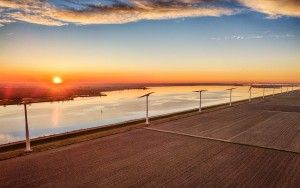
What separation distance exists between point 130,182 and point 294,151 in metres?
4.22

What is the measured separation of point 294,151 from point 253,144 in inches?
38.8

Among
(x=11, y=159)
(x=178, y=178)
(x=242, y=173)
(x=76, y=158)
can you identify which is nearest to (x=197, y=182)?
(x=178, y=178)

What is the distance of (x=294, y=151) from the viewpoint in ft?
21.3

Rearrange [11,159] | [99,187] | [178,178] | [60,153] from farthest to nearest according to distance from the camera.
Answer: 1. [60,153]
2. [11,159]
3. [178,178]
4. [99,187]

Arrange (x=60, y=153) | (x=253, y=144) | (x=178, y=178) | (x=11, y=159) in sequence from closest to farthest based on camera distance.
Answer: (x=178, y=178) < (x=11, y=159) < (x=60, y=153) < (x=253, y=144)

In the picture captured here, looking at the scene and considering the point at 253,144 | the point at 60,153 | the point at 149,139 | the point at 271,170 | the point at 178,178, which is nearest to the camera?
the point at 178,178

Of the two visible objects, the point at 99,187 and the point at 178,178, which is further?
the point at 178,178

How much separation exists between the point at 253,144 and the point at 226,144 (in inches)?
27.4

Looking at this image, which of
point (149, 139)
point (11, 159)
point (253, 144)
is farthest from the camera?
point (149, 139)

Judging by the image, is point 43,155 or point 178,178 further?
point 43,155

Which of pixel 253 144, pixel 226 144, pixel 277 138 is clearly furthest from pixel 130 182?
pixel 277 138

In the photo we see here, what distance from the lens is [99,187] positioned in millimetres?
4316

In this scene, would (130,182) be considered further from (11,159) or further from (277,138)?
(277,138)

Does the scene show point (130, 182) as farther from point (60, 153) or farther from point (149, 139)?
point (149, 139)
